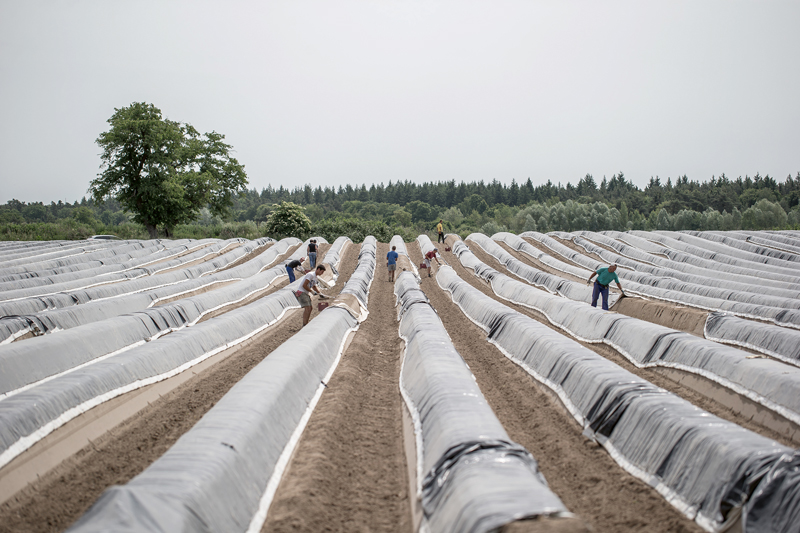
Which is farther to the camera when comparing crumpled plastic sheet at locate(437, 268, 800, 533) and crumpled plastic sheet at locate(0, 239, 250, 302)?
crumpled plastic sheet at locate(0, 239, 250, 302)

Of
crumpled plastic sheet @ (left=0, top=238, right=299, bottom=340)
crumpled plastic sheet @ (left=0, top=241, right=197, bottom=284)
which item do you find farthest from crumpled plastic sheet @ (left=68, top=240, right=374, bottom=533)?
crumpled plastic sheet @ (left=0, top=241, right=197, bottom=284)

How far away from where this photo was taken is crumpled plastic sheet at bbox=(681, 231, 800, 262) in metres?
25.1

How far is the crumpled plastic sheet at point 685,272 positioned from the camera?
54.1 feet

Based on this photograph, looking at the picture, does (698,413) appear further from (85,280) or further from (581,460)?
(85,280)

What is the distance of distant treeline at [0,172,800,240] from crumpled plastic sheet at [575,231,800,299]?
23.2m

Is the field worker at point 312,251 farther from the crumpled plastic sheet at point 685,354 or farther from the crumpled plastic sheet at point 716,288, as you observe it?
the crumpled plastic sheet at point 716,288

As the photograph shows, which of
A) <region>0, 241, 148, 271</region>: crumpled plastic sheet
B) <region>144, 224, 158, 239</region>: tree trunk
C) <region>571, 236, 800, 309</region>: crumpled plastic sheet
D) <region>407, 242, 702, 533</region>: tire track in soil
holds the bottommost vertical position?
<region>407, 242, 702, 533</region>: tire track in soil

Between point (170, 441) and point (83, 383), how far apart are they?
1.71m

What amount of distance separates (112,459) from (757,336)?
432 inches

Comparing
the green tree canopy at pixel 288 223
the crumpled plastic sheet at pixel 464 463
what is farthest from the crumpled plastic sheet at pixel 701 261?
the green tree canopy at pixel 288 223

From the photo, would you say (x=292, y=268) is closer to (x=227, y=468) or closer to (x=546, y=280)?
(x=227, y=468)

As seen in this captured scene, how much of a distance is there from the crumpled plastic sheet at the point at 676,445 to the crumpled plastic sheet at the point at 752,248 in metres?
26.5

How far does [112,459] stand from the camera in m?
5.02

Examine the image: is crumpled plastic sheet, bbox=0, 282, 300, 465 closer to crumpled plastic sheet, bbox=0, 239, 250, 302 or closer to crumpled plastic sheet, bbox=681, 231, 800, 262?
crumpled plastic sheet, bbox=0, 239, 250, 302
